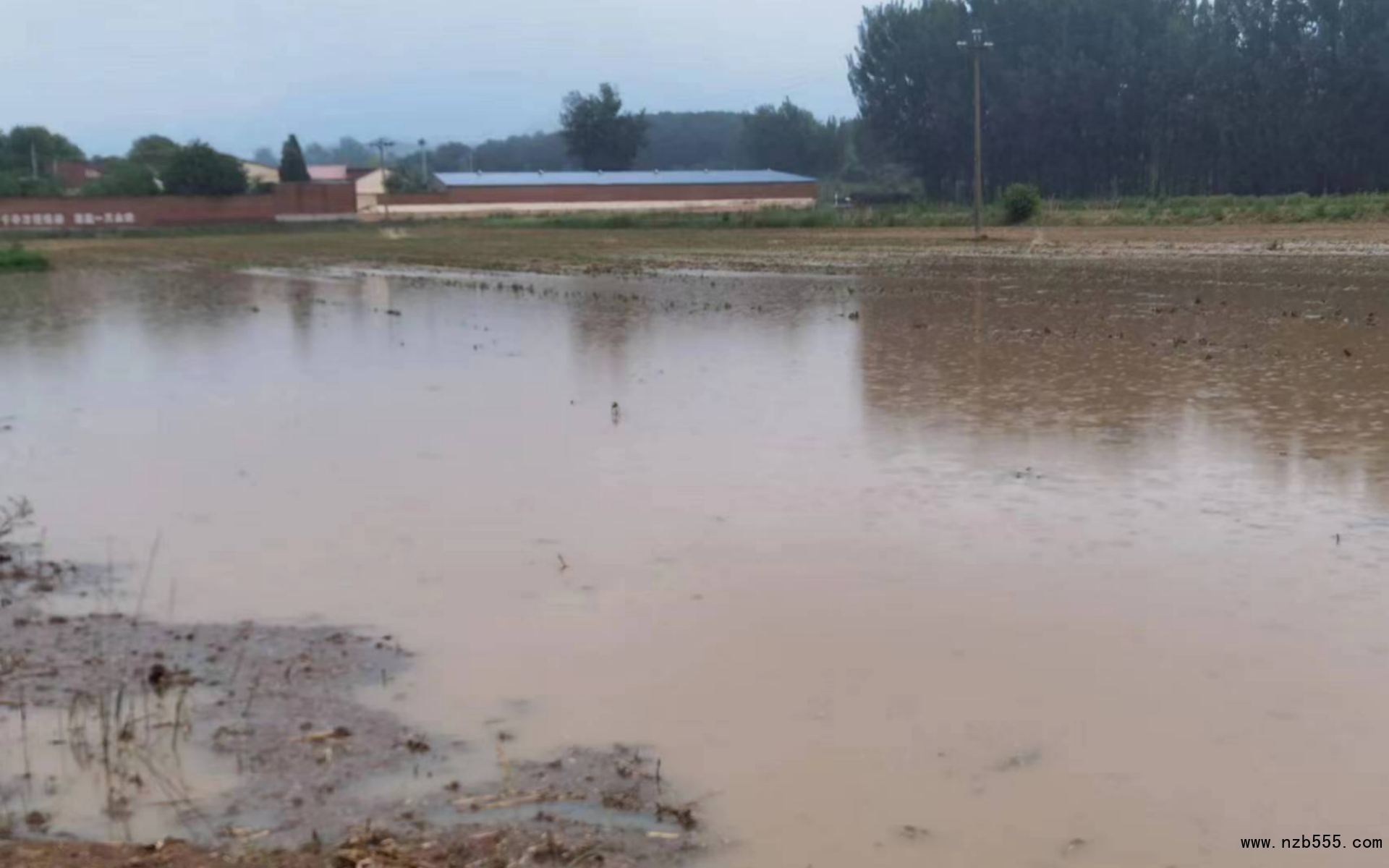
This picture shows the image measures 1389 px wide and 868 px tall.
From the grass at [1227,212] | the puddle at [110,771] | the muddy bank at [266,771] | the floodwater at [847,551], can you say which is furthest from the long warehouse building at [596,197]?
the puddle at [110,771]

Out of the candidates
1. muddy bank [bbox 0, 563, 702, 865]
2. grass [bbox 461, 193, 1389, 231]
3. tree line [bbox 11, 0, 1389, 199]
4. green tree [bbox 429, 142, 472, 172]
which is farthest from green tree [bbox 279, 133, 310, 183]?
muddy bank [bbox 0, 563, 702, 865]

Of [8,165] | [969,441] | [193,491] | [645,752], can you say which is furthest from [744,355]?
[8,165]

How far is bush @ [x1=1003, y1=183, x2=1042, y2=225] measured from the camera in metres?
48.6

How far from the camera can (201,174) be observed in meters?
79.9

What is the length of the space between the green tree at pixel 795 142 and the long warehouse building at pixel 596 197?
149ft

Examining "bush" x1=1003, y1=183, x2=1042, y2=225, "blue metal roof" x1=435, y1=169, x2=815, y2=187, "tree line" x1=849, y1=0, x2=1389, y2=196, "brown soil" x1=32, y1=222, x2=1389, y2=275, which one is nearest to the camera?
"brown soil" x1=32, y1=222, x2=1389, y2=275

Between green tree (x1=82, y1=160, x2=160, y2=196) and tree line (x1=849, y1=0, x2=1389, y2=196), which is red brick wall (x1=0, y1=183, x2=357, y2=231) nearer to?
green tree (x1=82, y1=160, x2=160, y2=196)

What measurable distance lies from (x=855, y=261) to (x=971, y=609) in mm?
28807

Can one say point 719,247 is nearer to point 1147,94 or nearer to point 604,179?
point 1147,94

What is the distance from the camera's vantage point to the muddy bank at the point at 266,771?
186 inches

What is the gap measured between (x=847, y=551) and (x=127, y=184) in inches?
3383

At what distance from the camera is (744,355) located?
56.8ft

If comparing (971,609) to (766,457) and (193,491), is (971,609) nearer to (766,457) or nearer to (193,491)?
(766,457)

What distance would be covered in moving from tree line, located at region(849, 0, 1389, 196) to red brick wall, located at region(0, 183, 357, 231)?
34202 millimetres
